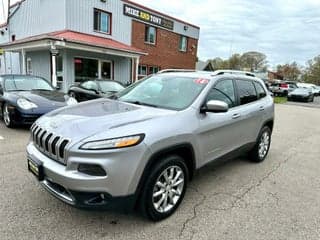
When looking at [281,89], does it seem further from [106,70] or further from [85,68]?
[85,68]

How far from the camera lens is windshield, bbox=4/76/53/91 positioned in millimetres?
7726

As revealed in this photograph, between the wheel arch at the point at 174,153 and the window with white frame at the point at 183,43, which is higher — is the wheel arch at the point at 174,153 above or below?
below

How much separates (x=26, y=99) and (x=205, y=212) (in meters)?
5.41

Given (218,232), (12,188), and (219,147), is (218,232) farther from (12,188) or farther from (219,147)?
(12,188)

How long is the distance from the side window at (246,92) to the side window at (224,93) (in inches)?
10.7

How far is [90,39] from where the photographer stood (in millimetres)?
16062

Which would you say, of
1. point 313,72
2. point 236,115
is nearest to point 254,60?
point 313,72

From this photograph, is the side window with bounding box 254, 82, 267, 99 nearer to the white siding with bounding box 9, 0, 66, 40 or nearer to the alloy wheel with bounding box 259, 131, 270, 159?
the alloy wheel with bounding box 259, 131, 270, 159

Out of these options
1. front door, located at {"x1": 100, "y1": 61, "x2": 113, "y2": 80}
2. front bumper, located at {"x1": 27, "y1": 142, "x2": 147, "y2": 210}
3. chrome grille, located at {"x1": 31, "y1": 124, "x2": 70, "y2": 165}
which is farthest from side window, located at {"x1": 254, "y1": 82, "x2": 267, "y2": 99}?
front door, located at {"x1": 100, "y1": 61, "x2": 113, "y2": 80}

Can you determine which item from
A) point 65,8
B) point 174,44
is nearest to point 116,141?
point 65,8

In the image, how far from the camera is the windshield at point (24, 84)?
25.3ft

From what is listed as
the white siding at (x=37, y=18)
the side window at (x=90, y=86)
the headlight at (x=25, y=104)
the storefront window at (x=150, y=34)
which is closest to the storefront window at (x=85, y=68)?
the white siding at (x=37, y=18)

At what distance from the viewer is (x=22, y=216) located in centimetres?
301

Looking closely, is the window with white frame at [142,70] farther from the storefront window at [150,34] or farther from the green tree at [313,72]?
the green tree at [313,72]
